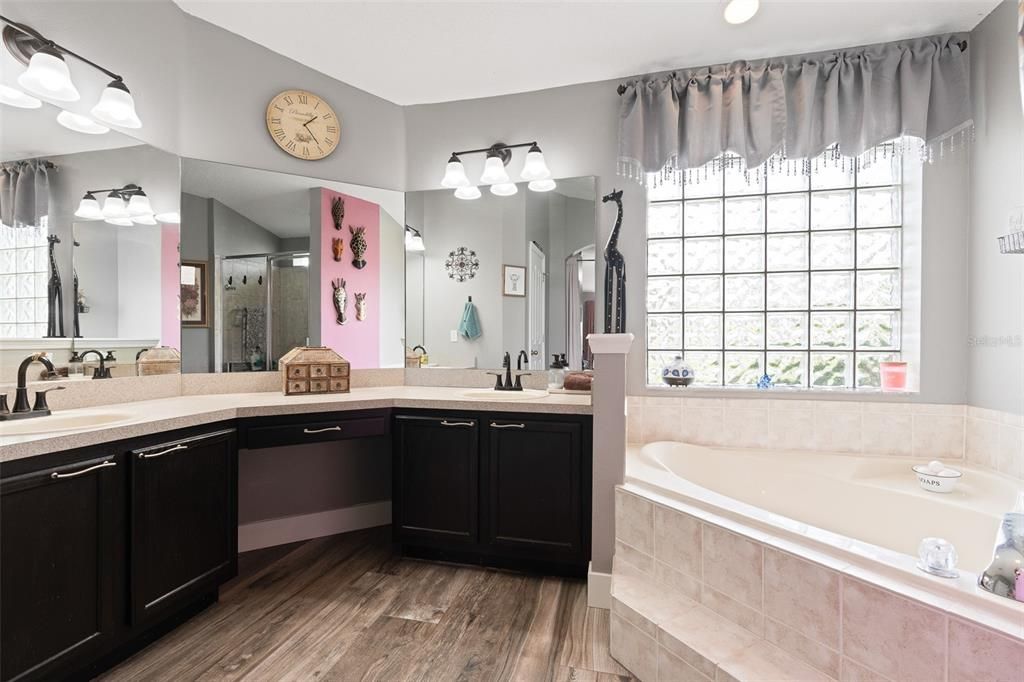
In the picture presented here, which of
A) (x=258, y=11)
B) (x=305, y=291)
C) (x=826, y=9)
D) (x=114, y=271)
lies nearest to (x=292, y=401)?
(x=305, y=291)

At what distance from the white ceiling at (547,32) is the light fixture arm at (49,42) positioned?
549 millimetres

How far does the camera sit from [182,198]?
2.43 m

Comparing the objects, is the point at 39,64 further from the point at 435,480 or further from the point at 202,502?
the point at 435,480

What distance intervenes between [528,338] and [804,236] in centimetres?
167

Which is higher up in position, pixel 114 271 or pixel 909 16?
pixel 909 16

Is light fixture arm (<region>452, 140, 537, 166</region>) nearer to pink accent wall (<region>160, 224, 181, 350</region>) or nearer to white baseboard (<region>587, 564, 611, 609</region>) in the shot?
pink accent wall (<region>160, 224, 181, 350</region>)

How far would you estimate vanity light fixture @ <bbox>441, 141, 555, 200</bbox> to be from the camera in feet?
9.55

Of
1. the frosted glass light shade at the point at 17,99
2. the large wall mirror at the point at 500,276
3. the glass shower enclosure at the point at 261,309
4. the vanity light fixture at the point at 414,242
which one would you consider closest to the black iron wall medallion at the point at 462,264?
the large wall mirror at the point at 500,276

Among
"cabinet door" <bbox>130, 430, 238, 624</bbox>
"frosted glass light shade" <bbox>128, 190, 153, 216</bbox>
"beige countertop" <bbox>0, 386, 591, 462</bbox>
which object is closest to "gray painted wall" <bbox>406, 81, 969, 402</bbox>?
"beige countertop" <bbox>0, 386, 591, 462</bbox>

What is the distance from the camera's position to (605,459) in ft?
6.91

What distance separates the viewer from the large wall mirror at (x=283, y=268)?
2.48m

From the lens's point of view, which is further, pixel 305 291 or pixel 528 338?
pixel 528 338

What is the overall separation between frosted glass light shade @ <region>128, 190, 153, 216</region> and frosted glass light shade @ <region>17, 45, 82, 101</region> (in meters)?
0.43

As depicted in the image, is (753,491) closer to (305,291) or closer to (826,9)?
(826,9)
